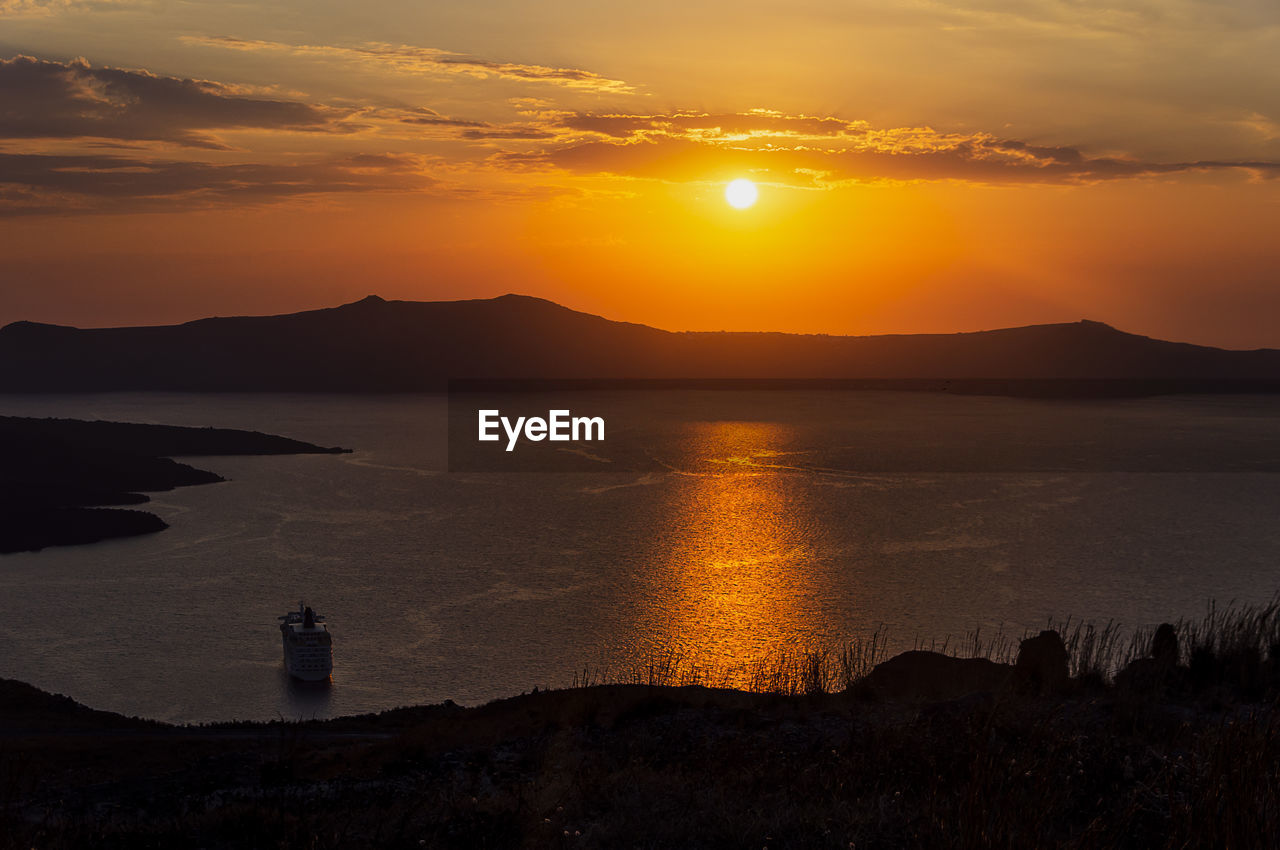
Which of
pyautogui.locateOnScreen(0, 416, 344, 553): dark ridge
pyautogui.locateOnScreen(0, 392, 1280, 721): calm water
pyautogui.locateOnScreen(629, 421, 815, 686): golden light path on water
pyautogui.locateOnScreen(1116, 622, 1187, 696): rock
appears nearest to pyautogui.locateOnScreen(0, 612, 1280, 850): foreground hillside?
pyautogui.locateOnScreen(1116, 622, 1187, 696): rock

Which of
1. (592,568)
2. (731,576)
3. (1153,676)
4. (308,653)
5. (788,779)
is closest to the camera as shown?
(788,779)

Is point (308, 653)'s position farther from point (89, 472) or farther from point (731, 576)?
point (89, 472)

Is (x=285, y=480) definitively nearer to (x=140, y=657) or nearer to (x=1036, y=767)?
(x=140, y=657)

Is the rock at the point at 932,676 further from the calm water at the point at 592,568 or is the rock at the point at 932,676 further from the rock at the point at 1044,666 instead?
the calm water at the point at 592,568

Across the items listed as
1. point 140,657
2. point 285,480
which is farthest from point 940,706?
point 285,480

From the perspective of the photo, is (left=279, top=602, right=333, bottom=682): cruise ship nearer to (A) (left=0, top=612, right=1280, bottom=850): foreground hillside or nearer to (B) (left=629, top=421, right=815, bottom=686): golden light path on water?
(B) (left=629, top=421, right=815, bottom=686): golden light path on water

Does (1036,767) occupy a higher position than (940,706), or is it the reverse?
(1036,767)

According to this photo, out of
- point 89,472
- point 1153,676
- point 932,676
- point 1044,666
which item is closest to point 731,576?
point 932,676
